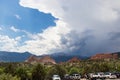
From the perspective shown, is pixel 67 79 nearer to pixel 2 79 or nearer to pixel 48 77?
pixel 48 77

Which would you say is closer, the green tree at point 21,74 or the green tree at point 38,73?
the green tree at point 38,73

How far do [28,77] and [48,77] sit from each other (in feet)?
42.7

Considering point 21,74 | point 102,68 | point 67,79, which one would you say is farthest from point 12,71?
point 102,68

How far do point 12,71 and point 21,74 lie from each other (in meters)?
3.11

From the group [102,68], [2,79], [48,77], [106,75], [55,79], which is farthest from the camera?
[102,68]

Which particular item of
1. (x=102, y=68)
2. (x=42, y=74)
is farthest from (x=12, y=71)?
(x=102, y=68)

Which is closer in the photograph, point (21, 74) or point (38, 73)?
point (38, 73)

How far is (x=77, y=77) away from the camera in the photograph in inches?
4070

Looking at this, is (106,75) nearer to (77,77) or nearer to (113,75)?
(113,75)

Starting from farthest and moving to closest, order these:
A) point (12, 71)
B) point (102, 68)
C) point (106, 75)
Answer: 1. point (102, 68)
2. point (12, 71)
3. point (106, 75)

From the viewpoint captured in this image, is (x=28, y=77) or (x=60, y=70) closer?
(x=28, y=77)

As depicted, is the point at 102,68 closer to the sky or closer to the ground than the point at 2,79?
closer to the sky

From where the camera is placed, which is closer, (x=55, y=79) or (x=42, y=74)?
(x=55, y=79)

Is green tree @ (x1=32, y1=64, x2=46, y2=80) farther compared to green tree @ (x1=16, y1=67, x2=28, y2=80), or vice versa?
green tree @ (x1=16, y1=67, x2=28, y2=80)
